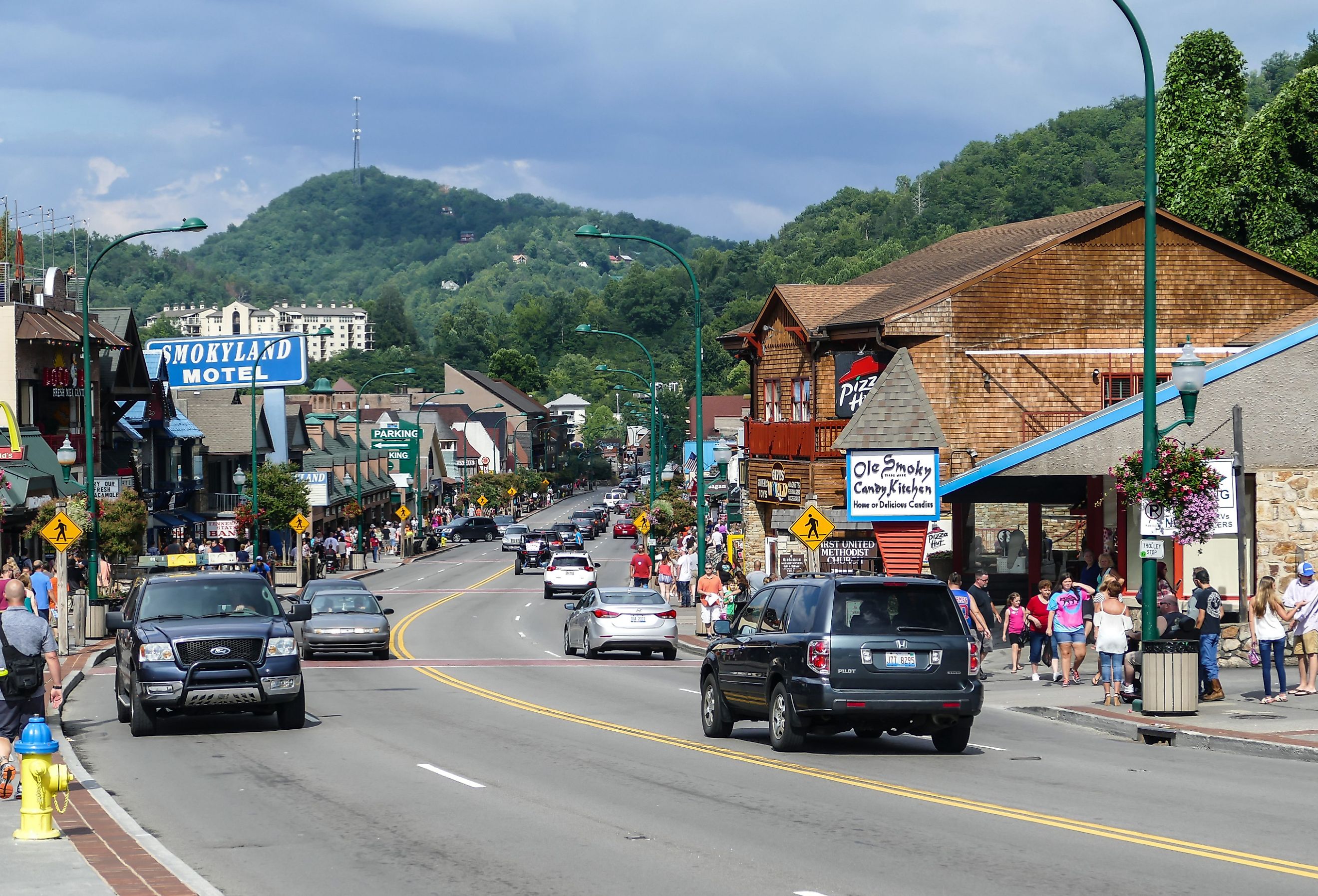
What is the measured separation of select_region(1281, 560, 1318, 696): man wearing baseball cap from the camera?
21.1 metres

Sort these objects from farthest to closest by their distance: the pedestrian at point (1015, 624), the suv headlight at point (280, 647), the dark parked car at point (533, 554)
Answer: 1. the dark parked car at point (533, 554)
2. the pedestrian at point (1015, 624)
3. the suv headlight at point (280, 647)

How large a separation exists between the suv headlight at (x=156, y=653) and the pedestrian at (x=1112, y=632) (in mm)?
11720

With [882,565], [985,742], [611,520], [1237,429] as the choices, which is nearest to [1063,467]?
[1237,429]

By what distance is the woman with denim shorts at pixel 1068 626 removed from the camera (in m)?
23.3

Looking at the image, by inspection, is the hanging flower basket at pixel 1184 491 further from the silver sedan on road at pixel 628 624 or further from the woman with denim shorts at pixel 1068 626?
the silver sedan on road at pixel 628 624

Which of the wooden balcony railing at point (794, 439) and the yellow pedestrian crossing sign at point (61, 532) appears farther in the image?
the wooden balcony railing at point (794, 439)

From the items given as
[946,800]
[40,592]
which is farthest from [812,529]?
[946,800]

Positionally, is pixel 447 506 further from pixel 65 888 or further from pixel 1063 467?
pixel 65 888

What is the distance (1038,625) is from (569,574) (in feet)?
96.5

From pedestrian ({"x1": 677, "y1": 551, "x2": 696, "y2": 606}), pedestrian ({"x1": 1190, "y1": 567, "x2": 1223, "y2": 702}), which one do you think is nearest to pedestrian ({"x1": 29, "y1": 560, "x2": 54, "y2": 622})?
pedestrian ({"x1": 1190, "y1": 567, "x2": 1223, "y2": 702})

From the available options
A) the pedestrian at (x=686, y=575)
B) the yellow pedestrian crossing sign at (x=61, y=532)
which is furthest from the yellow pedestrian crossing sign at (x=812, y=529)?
the pedestrian at (x=686, y=575)

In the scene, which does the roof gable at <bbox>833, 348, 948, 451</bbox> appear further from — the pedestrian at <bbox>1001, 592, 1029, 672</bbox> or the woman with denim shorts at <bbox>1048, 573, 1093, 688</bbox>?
the woman with denim shorts at <bbox>1048, 573, 1093, 688</bbox>

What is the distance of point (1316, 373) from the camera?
26.3m

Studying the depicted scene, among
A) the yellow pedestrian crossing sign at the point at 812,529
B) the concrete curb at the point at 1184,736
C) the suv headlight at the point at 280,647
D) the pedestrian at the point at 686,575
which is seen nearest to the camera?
the concrete curb at the point at 1184,736
